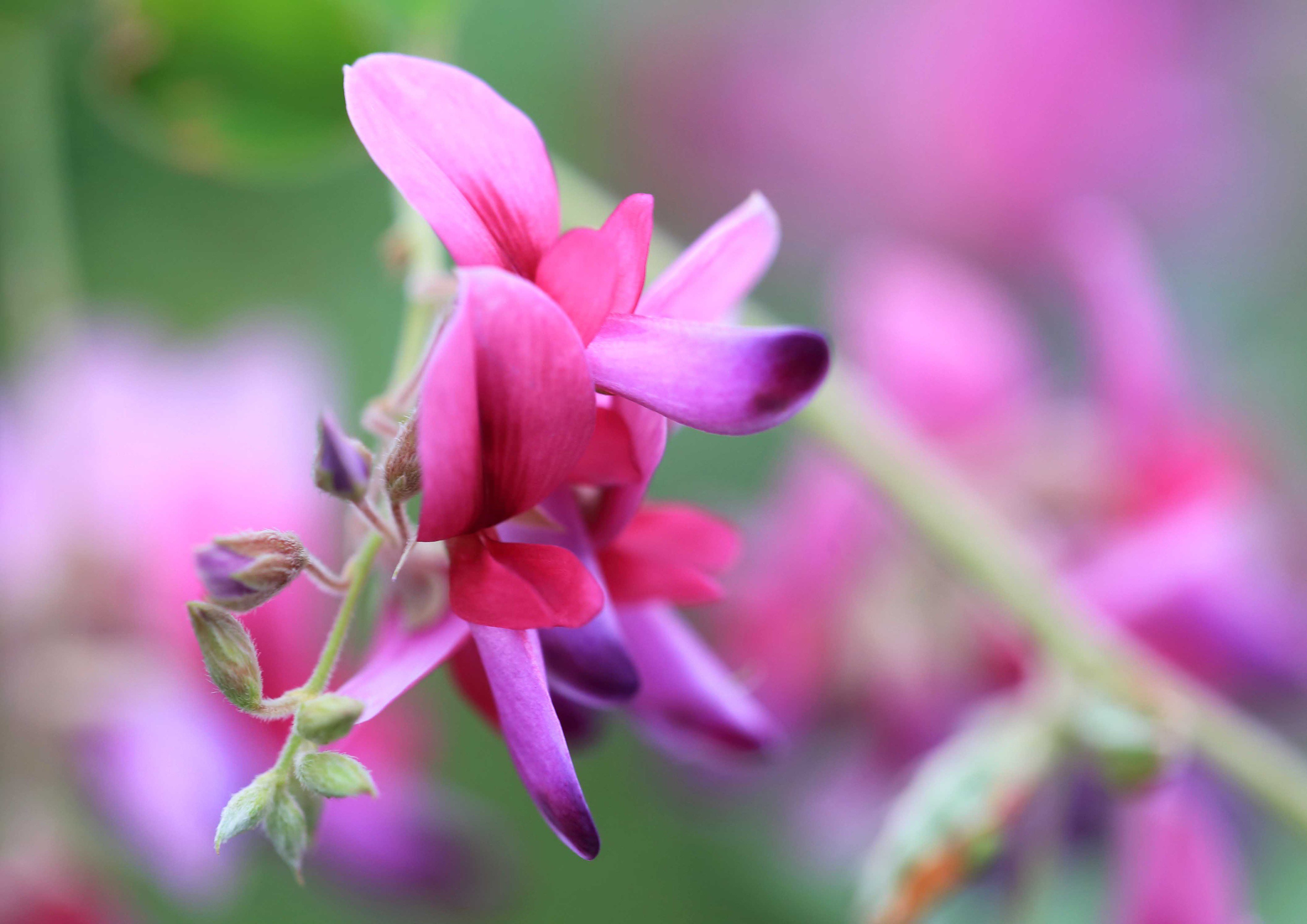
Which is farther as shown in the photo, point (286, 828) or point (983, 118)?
point (983, 118)

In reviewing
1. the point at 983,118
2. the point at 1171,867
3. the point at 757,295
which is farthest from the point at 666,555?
the point at 983,118

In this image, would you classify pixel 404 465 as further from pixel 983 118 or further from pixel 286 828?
pixel 983 118

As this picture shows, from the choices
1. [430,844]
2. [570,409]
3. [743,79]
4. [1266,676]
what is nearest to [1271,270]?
[743,79]

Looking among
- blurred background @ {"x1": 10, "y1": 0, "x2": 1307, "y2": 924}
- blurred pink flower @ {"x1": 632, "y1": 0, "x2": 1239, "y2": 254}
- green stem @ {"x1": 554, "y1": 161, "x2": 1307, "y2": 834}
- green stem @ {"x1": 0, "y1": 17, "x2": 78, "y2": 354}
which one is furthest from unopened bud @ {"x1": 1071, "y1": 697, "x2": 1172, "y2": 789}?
blurred pink flower @ {"x1": 632, "y1": 0, "x2": 1239, "y2": 254}

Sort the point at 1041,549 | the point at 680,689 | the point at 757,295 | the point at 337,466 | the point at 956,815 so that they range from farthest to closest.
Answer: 1. the point at 757,295
2. the point at 1041,549
3. the point at 956,815
4. the point at 680,689
5. the point at 337,466

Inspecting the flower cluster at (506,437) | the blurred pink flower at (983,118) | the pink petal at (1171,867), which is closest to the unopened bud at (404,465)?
the flower cluster at (506,437)

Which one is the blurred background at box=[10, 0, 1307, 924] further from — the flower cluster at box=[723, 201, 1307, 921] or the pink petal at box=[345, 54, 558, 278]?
the pink petal at box=[345, 54, 558, 278]

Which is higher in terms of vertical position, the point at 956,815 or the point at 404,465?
the point at 404,465
